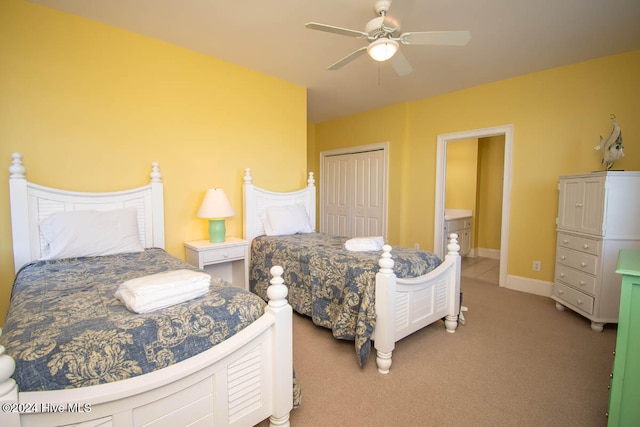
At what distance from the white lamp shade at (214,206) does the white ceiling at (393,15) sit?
55.6 inches

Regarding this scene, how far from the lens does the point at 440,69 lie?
10.8 ft

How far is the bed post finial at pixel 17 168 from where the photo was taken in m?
2.07

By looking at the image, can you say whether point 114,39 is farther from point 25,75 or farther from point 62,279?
point 62,279

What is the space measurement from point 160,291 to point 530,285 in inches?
155

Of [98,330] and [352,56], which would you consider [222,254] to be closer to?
[98,330]

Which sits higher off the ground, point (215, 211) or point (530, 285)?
point (215, 211)

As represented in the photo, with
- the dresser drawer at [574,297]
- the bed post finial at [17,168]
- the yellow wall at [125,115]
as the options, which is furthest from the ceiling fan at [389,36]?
the dresser drawer at [574,297]

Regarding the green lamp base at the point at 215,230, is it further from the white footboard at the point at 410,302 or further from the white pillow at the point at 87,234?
the white footboard at the point at 410,302

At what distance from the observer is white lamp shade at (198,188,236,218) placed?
2.84 m

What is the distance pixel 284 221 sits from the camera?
3387mm

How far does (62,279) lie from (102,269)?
209mm

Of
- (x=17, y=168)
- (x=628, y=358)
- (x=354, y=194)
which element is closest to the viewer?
(x=628, y=358)

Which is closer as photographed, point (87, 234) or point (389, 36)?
point (389, 36)

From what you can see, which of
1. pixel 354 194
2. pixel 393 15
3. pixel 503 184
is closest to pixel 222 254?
pixel 393 15
